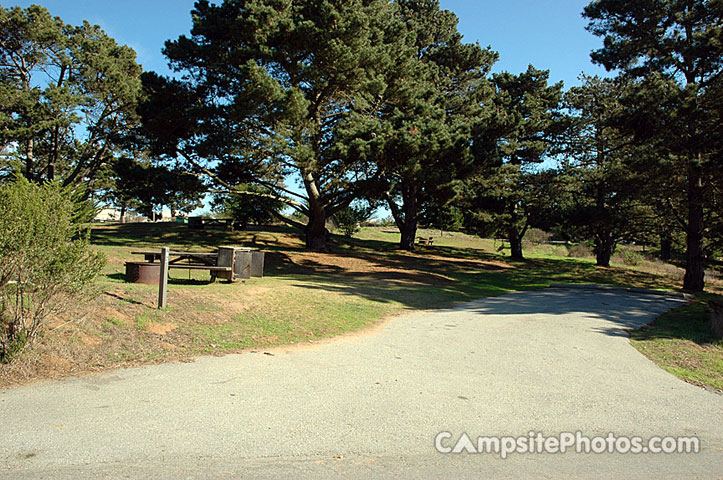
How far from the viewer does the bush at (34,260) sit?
5137 mm

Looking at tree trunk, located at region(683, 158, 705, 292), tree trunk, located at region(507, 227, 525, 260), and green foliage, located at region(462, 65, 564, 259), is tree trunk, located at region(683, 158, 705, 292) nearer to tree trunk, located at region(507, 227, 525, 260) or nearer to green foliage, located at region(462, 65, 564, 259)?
green foliage, located at region(462, 65, 564, 259)

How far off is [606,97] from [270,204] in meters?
22.7

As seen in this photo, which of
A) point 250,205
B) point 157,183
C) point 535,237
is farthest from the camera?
point 535,237

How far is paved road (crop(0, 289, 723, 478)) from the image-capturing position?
356 centimetres

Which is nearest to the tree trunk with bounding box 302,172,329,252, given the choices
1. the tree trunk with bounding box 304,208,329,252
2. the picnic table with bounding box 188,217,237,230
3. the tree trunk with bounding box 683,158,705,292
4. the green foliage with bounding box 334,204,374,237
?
the tree trunk with bounding box 304,208,329,252

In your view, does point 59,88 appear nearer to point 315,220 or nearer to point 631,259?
point 315,220

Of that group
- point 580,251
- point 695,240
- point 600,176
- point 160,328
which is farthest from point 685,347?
point 580,251

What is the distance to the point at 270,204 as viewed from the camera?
2680cm

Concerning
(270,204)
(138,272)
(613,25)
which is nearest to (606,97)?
(613,25)

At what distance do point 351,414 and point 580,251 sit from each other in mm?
48033

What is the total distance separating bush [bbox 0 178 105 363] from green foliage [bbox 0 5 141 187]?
25037 mm

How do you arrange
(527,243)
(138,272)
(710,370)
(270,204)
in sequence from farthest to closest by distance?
(527,243)
(270,204)
(138,272)
(710,370)

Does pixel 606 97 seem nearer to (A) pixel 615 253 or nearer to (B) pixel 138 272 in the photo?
(A) pixel 615 253

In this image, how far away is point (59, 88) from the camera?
2930 cm
